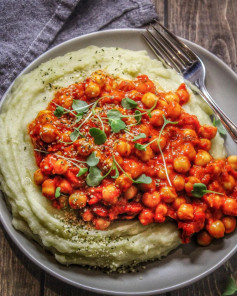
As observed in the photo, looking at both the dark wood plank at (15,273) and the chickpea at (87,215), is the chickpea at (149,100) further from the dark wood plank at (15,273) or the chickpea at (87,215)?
the dark wood plank at (15,273)

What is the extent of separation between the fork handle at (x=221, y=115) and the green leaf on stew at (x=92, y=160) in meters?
1.81

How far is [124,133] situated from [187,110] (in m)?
0.96

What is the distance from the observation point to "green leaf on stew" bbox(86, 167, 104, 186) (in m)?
5.11

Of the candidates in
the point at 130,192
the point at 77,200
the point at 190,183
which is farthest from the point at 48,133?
the point at 190,183

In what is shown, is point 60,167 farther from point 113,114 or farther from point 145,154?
point 145,154

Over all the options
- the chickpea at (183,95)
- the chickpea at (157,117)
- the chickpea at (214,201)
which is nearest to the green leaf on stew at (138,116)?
the chickpea at (157,117)

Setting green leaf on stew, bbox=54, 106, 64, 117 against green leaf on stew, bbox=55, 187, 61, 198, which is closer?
green leaf on stew, bbox=55, 187, 61, 198

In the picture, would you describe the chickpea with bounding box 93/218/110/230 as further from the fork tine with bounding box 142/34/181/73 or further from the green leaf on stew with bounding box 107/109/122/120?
the fork tine with bounding box 142/34/181/73

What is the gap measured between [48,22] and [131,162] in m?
2.61

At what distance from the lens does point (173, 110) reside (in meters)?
5.41

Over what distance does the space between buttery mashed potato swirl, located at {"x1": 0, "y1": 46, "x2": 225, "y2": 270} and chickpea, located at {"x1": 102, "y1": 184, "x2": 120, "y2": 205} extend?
0.42m

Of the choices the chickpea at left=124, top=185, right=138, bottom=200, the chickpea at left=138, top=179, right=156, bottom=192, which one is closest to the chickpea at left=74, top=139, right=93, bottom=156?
the chickpea at left=124, top=185, right=138, bottom=200

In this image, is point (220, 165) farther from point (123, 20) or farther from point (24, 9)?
point (24, 9)

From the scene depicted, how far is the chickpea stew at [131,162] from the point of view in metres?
5.14
